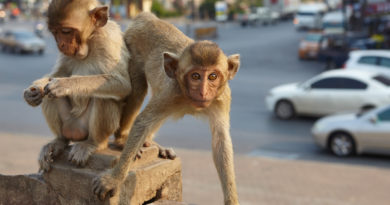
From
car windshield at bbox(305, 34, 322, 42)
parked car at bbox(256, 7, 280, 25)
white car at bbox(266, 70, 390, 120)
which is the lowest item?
parked car at bbox(256, 7, 280, 25)

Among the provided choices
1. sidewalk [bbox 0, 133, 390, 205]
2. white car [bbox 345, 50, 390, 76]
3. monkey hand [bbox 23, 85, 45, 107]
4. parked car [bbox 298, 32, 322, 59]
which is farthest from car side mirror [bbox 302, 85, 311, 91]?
parked car [bbox 298, 32, 322, 59]

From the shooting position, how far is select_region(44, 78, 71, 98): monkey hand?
11.8 ft

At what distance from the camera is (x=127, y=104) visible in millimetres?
4273

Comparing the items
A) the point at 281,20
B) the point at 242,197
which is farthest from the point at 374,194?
the point at 281,20

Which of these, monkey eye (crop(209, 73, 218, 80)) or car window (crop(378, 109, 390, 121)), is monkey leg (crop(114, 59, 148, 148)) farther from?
car window (crop(378, 109, 390, 121))

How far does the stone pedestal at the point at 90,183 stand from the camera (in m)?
3.89

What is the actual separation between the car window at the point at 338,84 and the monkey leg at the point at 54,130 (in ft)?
39.4

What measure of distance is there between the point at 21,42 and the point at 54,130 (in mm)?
28011

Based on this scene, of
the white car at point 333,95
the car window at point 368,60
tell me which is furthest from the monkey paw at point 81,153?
the car window at point 368,60

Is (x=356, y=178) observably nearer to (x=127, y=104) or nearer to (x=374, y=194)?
(x=374, y=194)

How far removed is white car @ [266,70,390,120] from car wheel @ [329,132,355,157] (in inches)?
99.1

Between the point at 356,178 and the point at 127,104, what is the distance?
25.8ft

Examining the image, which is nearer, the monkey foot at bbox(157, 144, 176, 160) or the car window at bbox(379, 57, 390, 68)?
the monkey foot at bbox(157, 144, 176, 160)

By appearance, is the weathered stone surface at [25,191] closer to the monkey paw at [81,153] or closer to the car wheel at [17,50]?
the monkey paw at [81,153]
